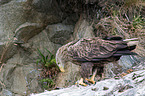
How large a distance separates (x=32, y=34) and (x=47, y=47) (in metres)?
0.68

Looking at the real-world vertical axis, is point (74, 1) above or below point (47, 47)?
above

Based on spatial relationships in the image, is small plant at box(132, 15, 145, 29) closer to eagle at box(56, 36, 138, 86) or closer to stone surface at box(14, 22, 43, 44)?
eagle at box(56, 36, 138, 86)

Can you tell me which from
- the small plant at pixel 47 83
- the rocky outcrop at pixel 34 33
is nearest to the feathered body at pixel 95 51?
the rocky outcrop at pixel 34 33

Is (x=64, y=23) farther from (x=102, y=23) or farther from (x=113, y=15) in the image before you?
(x=113, y=15)

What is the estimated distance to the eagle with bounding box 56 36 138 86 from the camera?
86.0 inches

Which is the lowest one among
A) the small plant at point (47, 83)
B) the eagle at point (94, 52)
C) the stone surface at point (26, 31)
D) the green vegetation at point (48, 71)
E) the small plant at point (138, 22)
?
the small plant at point (47, 83)

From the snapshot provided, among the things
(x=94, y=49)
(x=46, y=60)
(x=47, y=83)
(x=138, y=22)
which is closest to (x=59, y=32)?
(x=46, y=60)

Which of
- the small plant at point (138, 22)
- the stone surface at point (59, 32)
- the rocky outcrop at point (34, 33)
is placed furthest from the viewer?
the stone surface at point (59, 32)

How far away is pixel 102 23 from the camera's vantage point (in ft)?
12.1

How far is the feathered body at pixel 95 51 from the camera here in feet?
7.23

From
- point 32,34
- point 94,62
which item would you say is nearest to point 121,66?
point 94,62

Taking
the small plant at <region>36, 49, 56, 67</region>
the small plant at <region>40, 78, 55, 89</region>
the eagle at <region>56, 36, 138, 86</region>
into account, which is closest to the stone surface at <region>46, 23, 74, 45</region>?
the small plant at <region>36, 49, 56, 67</region>

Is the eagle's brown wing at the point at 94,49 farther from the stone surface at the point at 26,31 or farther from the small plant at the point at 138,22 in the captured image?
the stone surface at the point at 26,31

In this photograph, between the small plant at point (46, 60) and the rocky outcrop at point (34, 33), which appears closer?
the rocky outcrop at point (34, 33)
